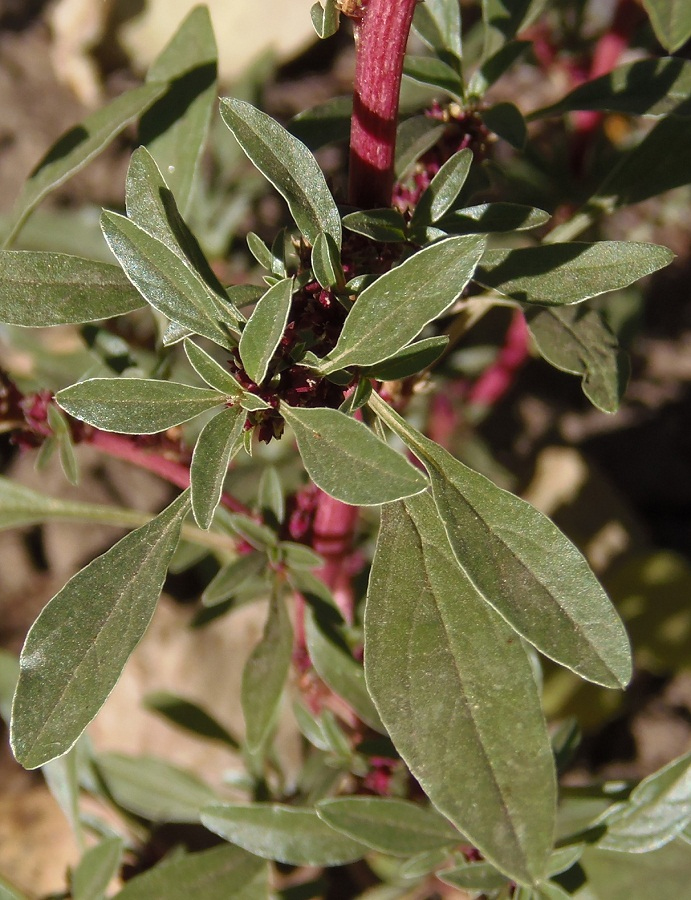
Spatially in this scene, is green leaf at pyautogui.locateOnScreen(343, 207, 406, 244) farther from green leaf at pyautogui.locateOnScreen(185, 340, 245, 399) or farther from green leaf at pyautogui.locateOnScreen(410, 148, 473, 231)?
green leaf at pyautogui.locateOnScreen(185, 340, 245, 399)

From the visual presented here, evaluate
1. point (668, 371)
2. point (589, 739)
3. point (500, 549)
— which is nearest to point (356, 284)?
point (500, 549)

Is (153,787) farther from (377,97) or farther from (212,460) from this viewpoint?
(377,97)

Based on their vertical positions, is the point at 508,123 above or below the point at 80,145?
below

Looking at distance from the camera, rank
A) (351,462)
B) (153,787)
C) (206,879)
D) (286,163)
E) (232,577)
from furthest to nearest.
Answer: (153,787)
(206,879)
(232,577)
(286,163)
(351,462)

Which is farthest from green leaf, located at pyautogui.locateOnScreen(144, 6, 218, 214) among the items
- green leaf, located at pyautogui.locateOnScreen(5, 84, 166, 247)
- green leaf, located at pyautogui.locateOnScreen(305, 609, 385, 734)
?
green leaf, located at pyautogui.locateOnScreen(305, 609, 385, 734)

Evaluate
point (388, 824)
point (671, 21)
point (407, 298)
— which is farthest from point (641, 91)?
point (388, 824)
